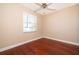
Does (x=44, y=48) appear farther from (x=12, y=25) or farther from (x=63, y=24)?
(x=12, y=25)

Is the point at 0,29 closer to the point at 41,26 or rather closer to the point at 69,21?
the point at 41,26

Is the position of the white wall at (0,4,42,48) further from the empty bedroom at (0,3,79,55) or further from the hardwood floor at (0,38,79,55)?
the hardwood floor at (0,38,79,55)

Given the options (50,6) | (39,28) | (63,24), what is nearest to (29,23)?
(39,28)

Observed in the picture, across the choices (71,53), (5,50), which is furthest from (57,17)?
(5,50)

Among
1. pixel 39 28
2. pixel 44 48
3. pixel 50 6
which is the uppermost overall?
pixel 50 6

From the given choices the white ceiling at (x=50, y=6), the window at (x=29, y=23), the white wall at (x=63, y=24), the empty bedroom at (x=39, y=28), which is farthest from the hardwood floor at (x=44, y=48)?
the white ceiling at (x=50, y=6)

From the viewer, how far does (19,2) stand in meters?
1.18

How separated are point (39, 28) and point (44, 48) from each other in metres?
0.35

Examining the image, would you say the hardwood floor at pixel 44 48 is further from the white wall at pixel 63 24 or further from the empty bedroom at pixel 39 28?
the white wall at pixel 63 24

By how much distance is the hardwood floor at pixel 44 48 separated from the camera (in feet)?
4.10

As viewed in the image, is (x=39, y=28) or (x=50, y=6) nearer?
(x=50, y=6)

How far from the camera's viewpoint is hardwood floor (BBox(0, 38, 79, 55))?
1.25 metres

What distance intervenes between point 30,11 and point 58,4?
0.45 m

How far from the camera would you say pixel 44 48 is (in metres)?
1.38
